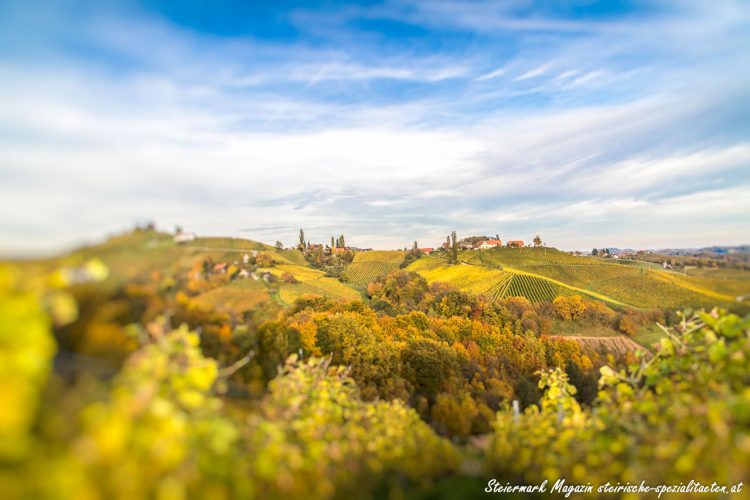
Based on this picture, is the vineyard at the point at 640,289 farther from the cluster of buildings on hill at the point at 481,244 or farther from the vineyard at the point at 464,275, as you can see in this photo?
the cluster of buildings on hill at the point at 481,244

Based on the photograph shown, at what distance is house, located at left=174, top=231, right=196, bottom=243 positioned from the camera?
5403mm

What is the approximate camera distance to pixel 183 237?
5.52 m

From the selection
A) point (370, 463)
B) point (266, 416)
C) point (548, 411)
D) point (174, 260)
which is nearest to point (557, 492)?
point (370, 463)

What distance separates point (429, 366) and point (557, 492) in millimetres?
11658

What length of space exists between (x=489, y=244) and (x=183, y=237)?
79.6 m

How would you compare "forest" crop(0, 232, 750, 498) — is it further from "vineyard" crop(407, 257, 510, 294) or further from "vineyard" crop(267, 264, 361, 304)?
"vineyard" crop(407, 257, 510, 294)

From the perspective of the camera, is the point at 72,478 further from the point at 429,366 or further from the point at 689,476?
the point at 429,366

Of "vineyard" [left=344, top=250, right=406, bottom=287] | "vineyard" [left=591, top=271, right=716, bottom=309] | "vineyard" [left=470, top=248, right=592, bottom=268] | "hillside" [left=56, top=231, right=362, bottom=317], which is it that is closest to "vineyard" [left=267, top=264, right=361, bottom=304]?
"hillside" [left=56, top=231, right=362, bottom=317]

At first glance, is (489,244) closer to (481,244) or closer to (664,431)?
(481,244)

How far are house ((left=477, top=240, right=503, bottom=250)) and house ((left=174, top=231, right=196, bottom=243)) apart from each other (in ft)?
250

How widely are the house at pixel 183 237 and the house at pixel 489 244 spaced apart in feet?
250

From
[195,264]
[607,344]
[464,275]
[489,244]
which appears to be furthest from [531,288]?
[195,264]

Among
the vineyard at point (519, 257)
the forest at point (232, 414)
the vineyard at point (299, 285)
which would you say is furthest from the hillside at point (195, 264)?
the vineyard at point (519, 257)

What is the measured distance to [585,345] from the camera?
28.8 m
